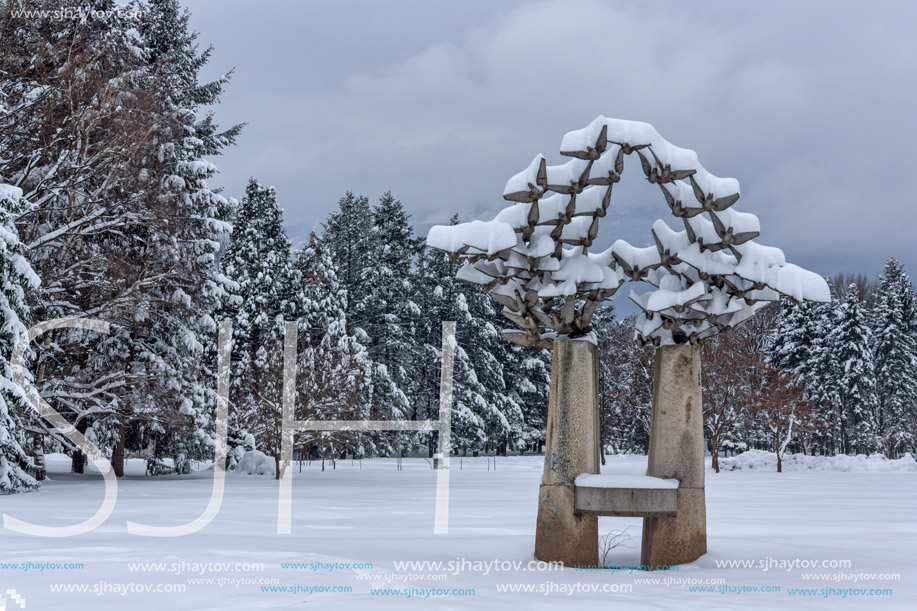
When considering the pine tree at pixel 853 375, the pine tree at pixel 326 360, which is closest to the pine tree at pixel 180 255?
the pine tree at pixel 326 360

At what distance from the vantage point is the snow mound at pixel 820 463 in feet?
115

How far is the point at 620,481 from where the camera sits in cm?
767

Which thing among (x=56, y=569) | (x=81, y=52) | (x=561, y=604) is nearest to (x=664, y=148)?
(x=561, y=604)

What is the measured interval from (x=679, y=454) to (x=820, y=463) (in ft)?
106

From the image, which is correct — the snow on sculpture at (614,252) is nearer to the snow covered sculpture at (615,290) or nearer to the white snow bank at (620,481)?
the snow covered sculpture at (615,290)

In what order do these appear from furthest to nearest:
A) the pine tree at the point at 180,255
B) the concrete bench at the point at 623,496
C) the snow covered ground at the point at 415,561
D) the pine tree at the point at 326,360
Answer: the pine tree at the point at 326,360, the pine tree at the point at 180,255, the concrete bench at the point at 623,496, the snow covered ground at the point at 415,561

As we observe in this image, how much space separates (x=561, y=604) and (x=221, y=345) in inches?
822

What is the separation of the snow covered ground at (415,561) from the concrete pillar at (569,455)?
1.09 feet

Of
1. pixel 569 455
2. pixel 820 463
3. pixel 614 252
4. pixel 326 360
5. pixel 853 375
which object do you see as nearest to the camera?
pixel 569 455

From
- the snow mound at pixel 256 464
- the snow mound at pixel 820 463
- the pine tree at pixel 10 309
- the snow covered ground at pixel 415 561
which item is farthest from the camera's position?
the snow mound at pixel 820 463

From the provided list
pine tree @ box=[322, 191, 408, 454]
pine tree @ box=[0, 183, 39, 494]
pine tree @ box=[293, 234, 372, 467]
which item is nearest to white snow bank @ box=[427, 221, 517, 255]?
pine tree @ box=[0, 183, 39, 494]

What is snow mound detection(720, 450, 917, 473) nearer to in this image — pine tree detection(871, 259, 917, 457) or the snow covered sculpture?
pine tree detection(871, 259, 917, 457)

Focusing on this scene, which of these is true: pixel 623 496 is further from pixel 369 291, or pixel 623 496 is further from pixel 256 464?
pixel 369 291

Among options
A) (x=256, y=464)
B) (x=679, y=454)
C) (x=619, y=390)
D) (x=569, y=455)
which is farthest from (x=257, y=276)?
(x=679, y=454)
